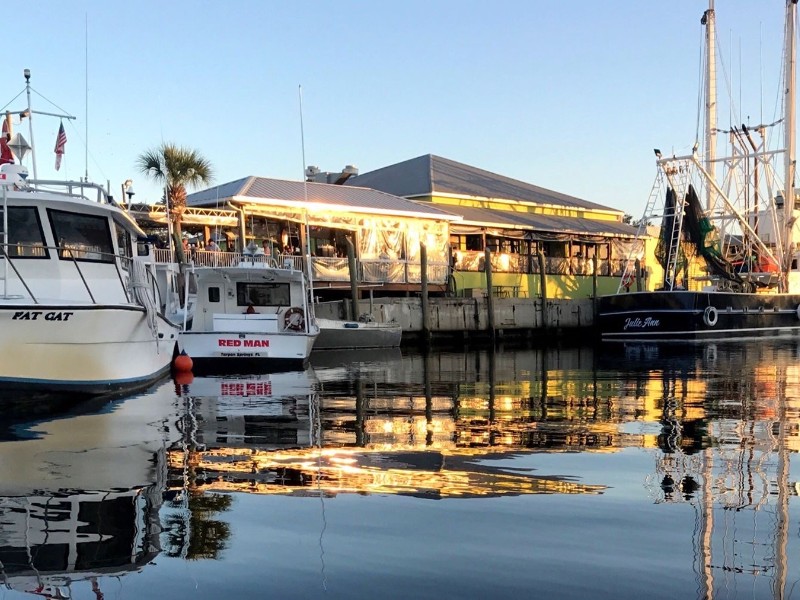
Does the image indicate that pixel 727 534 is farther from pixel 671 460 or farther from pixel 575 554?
pixel 671 460

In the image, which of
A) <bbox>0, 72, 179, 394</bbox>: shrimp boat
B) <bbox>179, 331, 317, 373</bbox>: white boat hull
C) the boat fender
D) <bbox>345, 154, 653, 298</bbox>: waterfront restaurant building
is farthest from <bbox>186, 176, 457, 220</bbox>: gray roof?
<bbox>0, 72, 179, 394</bbox>: shrimp boat

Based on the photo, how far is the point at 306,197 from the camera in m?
30.8

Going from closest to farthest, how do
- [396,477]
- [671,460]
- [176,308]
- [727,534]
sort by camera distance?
[727,534], [396,477], [671,460], [176,308]

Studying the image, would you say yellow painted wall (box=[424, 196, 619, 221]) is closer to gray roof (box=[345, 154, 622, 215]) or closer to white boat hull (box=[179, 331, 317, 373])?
gray roof (box=[345, 154, 622, 215])

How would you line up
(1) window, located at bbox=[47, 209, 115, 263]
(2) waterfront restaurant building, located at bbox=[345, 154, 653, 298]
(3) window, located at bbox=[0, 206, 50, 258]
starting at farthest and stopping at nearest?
1. (2) waterfront restaurant building, located at bbox=[345, 154, 653, 298]
2. (1) window, located at bbox=[47, 209, 115, 263]
3. (3) window, located at bbox=[0, 206, 50, 258]

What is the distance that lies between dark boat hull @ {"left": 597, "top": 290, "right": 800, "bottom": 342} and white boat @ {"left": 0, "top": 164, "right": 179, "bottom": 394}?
24.2 m

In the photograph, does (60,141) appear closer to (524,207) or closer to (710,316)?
(710,316)

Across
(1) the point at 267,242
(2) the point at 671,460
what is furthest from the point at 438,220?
(2) the point at 671,460

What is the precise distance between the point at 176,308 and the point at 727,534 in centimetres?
1974

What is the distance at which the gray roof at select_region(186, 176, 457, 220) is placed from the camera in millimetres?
31578

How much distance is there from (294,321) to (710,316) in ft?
69.4

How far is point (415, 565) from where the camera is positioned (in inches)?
205

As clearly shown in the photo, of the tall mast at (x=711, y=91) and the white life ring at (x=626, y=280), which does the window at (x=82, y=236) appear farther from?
the tall mast at (x=711, y=91)

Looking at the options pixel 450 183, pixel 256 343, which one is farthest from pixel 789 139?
pixel 256 343
